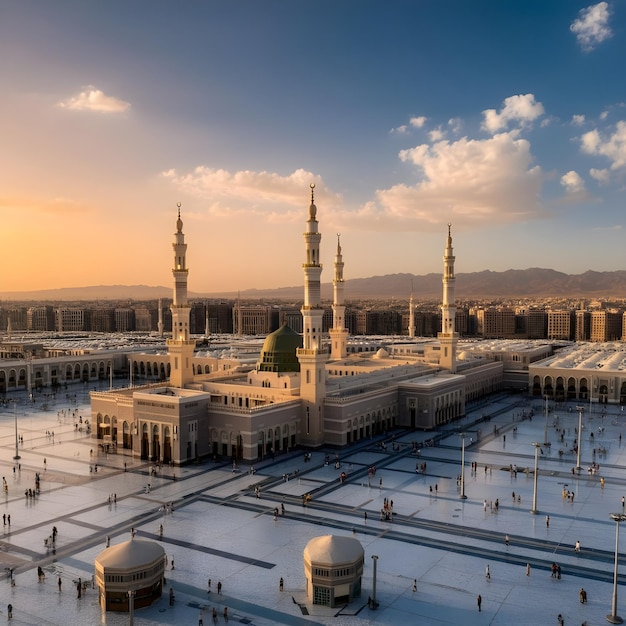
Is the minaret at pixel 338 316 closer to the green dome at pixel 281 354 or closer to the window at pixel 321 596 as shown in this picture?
the green dome at pixel 281 354

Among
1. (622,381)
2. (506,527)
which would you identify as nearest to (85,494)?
(506,527)

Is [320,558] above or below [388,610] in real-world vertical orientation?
above

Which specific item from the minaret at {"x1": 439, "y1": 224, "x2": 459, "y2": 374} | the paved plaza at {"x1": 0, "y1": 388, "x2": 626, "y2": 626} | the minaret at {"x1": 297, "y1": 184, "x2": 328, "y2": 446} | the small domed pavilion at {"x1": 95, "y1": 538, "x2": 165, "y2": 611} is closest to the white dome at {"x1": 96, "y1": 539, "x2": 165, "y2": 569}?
the small domed pavilion at {"x1": 95, "y1": 538, "x2": 165, "y2": 611}

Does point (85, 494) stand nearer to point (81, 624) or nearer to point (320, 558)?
point (81, 624)

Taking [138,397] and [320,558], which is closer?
[320,558]

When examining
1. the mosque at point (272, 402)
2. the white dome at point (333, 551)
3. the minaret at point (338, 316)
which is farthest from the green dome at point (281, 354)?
the white dome at point (333, 551)

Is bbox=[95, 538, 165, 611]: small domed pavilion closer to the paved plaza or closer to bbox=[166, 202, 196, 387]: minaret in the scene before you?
the paved plaza

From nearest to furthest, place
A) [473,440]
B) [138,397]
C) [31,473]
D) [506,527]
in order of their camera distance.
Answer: [506,527] < [31,473] < [138,397] < [473,440]
